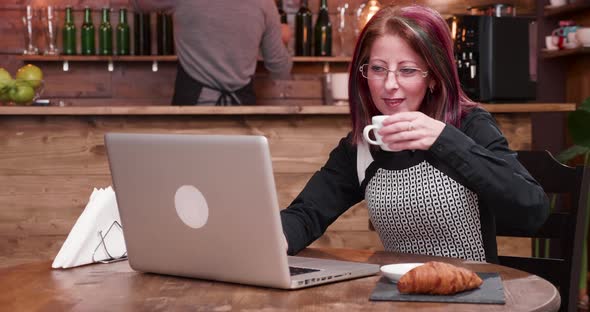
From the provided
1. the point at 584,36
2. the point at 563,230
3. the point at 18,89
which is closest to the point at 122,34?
the point at 18,89

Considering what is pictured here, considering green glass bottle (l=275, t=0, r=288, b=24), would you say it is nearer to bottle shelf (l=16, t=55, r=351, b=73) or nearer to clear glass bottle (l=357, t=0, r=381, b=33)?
bottle shelf (l=16, t=55, r=351, b=73)

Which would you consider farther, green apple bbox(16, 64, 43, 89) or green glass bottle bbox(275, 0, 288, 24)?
green glass bottle bbox(275, 0, 288, 24)

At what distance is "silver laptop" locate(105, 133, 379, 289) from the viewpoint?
1.23 m

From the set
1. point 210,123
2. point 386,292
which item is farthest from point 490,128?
point 210,123

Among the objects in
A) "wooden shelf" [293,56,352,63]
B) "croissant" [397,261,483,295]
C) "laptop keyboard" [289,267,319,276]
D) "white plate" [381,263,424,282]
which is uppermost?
"croissant" [397,261,483,295]

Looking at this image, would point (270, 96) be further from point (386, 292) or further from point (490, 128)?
point (386, 292)

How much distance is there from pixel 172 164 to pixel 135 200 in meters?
0.14

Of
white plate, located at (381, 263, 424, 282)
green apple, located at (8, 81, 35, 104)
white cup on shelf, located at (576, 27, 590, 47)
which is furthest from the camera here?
white cup on shelf, located at (576, 27, 590, 47)

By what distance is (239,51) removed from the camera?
12.6 feet

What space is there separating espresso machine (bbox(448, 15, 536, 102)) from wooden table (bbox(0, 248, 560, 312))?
207 cm

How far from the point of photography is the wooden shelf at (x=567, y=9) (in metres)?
4.10

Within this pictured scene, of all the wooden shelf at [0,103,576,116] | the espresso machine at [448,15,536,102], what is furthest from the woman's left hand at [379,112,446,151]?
the espresso machine at [448,15,536,102]

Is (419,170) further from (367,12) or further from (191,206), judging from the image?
(367,12)

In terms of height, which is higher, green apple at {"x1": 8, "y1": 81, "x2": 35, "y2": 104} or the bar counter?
green apple at {"x1": 8, "y1": 81, "x2": 35, "y2": 104}
